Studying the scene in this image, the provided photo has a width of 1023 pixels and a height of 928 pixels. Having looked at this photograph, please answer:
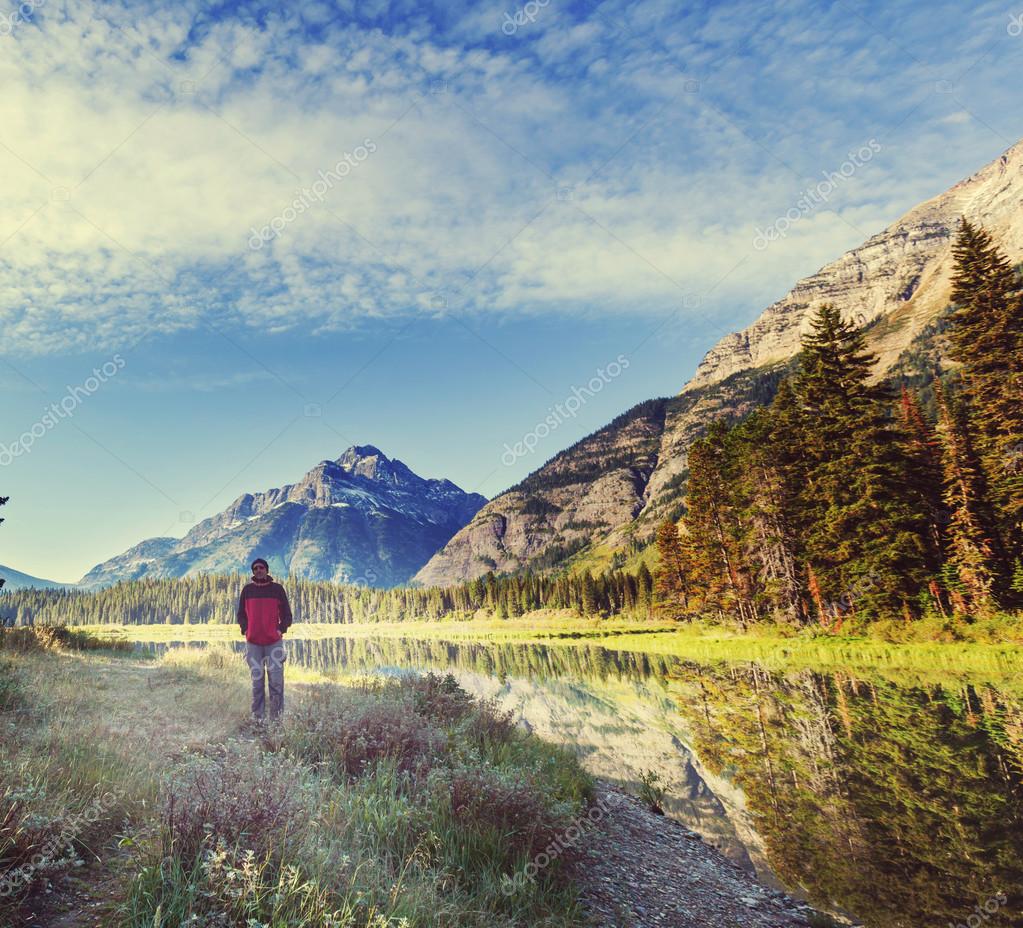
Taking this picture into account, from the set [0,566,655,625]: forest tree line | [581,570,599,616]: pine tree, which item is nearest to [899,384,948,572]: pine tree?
[581,570,599,616]: pine tree

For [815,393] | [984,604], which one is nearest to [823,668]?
[984,604]

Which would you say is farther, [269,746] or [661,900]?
[269,746]

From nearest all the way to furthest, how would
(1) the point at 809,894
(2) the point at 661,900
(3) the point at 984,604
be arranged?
1. (2) the point at 661,900
2. (1) the point at 809,894
3. (3) the point at 984,604

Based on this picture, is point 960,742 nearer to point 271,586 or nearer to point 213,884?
point 213,884

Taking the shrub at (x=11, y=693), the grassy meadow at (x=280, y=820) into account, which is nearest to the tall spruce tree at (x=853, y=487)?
the grassy meadow at (x=280, y=820)

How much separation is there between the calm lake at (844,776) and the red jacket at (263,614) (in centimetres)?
739

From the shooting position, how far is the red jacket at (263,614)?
11.8m

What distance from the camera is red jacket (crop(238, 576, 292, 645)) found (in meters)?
11.8

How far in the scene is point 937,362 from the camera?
164000mm

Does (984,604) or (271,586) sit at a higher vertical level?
(271,586)

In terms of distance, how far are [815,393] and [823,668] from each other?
57.4 feet

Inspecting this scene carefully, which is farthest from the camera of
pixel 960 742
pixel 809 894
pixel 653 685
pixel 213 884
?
pixel 653 685

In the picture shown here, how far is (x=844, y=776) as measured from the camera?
10.0 m

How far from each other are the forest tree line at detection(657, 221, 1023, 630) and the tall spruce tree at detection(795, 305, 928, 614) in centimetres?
8
